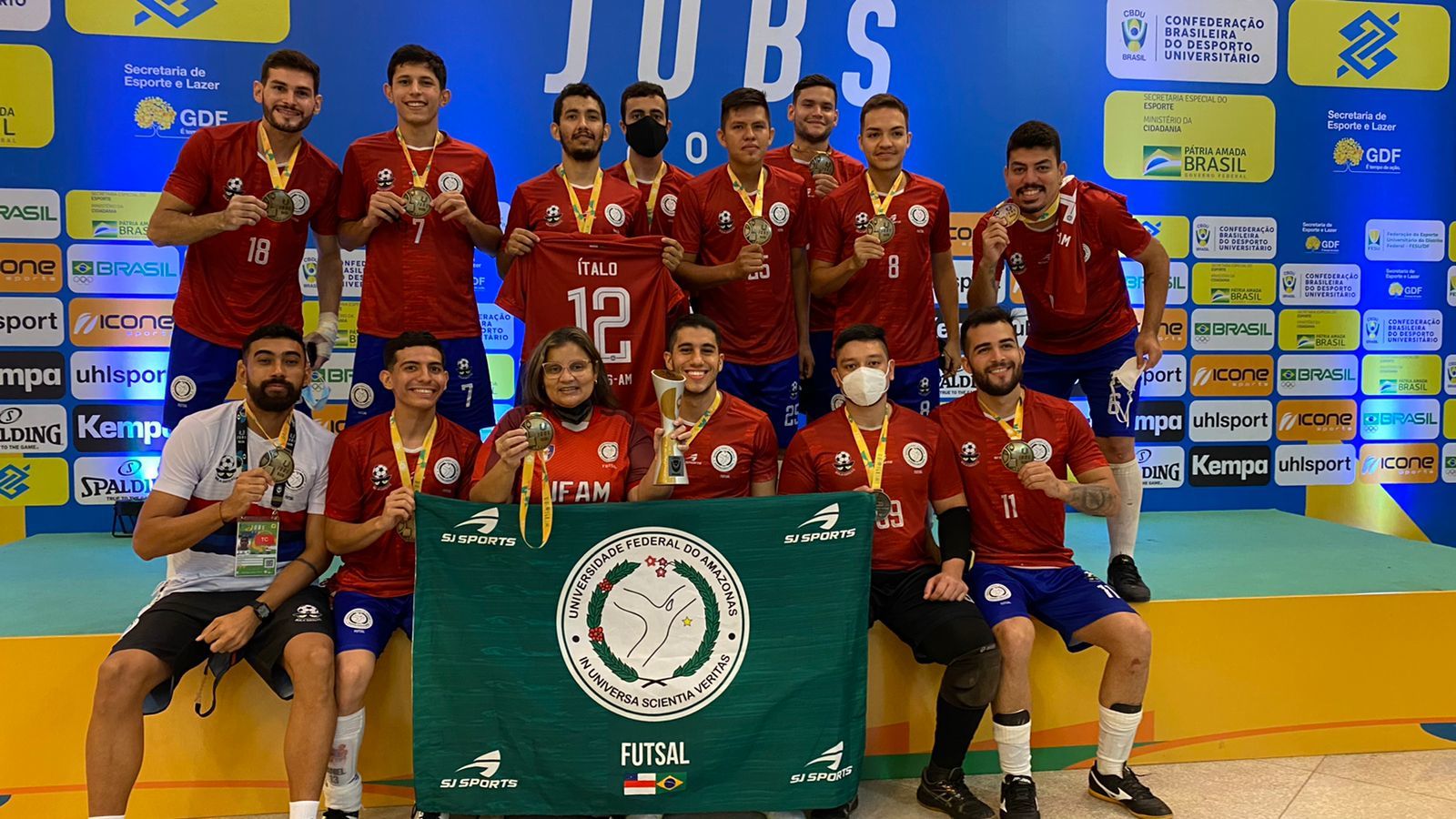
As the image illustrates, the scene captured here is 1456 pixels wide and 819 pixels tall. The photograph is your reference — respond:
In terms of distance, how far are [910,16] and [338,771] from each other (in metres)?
5.46

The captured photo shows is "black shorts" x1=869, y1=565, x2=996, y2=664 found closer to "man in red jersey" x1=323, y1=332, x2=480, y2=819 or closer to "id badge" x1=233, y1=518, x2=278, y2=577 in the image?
"man in red jersey" x1=323, y1=332, x2=480, y2=819

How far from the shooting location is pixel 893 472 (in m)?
3.76

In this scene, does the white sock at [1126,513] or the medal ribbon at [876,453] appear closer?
the medal ribbon at [876,453]

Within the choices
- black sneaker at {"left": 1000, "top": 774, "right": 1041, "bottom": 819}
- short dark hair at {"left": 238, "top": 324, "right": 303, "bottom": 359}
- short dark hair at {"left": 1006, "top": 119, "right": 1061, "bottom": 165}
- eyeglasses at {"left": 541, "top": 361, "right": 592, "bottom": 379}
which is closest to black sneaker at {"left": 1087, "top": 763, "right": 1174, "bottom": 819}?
black sneaker at {"left": 1000, "top": 774, "right": 1041, "bottom": 819}

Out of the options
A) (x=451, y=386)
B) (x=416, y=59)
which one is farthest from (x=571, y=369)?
(x=416, y=59)

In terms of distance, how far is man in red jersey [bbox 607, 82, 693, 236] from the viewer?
4605 mm

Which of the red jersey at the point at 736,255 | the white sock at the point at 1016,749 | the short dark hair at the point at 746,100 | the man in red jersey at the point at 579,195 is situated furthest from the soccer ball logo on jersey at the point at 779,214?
the white sock at the point at 1016,749

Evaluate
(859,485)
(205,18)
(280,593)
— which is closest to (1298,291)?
(859,485)

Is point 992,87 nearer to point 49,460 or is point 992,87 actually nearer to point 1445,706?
point 1445,706

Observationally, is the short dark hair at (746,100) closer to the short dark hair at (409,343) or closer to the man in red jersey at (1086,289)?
the man in red jersey at (1086,289)

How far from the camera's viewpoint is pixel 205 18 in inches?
239

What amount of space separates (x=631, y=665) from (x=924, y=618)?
1.00 metres

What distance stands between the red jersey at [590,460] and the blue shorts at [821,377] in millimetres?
1426

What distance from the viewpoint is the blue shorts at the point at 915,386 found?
4.62 meters
